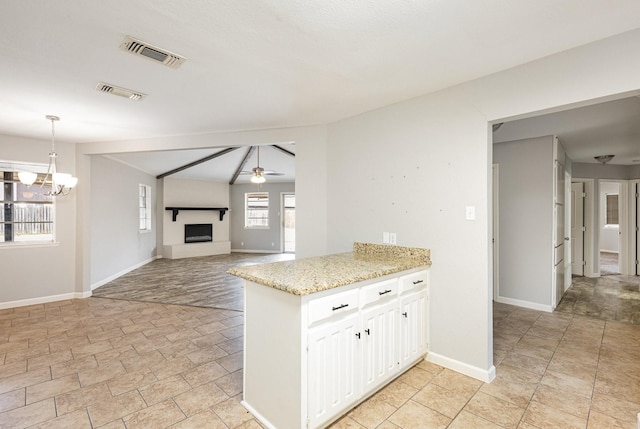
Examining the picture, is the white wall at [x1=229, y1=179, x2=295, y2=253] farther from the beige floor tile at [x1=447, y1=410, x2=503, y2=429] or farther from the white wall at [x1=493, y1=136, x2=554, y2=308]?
the beige floor tile at [x1=447, y1=410, x2=503, y2=429]

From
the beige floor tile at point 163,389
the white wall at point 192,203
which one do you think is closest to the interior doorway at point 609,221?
the beige floor tile at point 163,389

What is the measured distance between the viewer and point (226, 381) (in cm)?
245

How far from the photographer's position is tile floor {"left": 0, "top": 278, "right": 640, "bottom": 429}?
1984 millimetres

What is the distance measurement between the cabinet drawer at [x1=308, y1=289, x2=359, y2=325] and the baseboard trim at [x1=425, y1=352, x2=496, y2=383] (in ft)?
4.00

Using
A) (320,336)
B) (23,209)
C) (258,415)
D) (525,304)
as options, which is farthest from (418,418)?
(23,209)

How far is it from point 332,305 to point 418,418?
0.97m

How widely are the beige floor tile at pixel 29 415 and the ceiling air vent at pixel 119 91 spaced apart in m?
2.49

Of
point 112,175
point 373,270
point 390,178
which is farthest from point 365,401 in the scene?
point 112,175

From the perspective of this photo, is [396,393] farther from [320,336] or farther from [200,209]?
[200,209]

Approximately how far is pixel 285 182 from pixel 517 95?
328 inches

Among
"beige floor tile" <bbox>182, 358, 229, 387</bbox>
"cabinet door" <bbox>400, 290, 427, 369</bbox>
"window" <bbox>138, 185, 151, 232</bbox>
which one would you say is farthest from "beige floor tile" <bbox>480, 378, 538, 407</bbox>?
"window" <bbox>138, 185, 151, 232</bbox>

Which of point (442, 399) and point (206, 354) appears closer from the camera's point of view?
point (442, 399)

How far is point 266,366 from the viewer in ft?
6.34

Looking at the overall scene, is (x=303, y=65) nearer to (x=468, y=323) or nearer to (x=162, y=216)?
(x=468, y=323)
